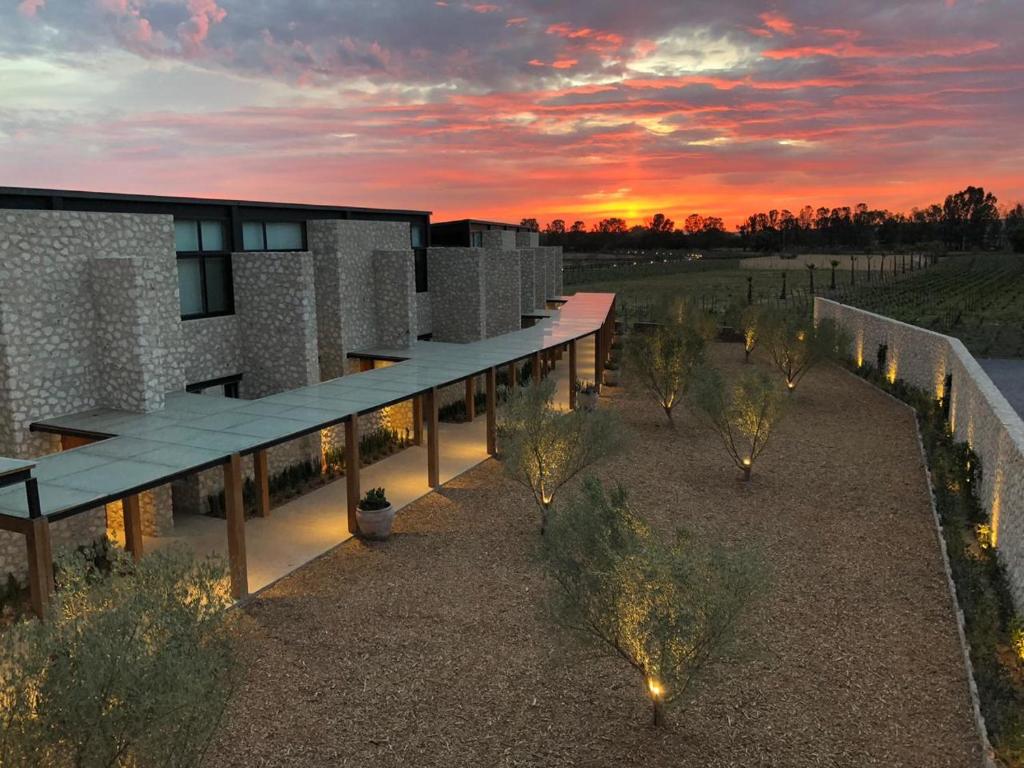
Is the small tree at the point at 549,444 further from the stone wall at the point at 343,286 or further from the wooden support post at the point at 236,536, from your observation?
the stone wall at the point at 343,286

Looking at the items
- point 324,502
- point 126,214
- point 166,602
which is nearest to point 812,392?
point 324,502

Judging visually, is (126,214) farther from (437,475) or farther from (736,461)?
(736,461)

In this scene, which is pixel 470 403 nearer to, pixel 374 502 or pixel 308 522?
pixel 308 522

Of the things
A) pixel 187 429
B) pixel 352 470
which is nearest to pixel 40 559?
pixel 187 429

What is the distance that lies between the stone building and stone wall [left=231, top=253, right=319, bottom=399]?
0.11ft

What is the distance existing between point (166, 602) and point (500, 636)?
5521 mm

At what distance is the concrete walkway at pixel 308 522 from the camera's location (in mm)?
13394

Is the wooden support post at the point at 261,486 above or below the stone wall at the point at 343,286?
below

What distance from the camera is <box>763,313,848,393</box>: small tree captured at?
93.1 ft

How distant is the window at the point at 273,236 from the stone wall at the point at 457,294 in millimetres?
6619

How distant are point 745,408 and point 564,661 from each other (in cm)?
1000

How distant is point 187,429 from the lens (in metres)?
12.8

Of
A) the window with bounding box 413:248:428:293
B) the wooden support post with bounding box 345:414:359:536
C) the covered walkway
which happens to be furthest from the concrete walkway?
the window with bounding box 413:248:428:293

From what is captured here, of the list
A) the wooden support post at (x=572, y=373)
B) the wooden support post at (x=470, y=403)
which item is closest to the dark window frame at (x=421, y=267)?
the wooden support post at (x=470, y=403)
